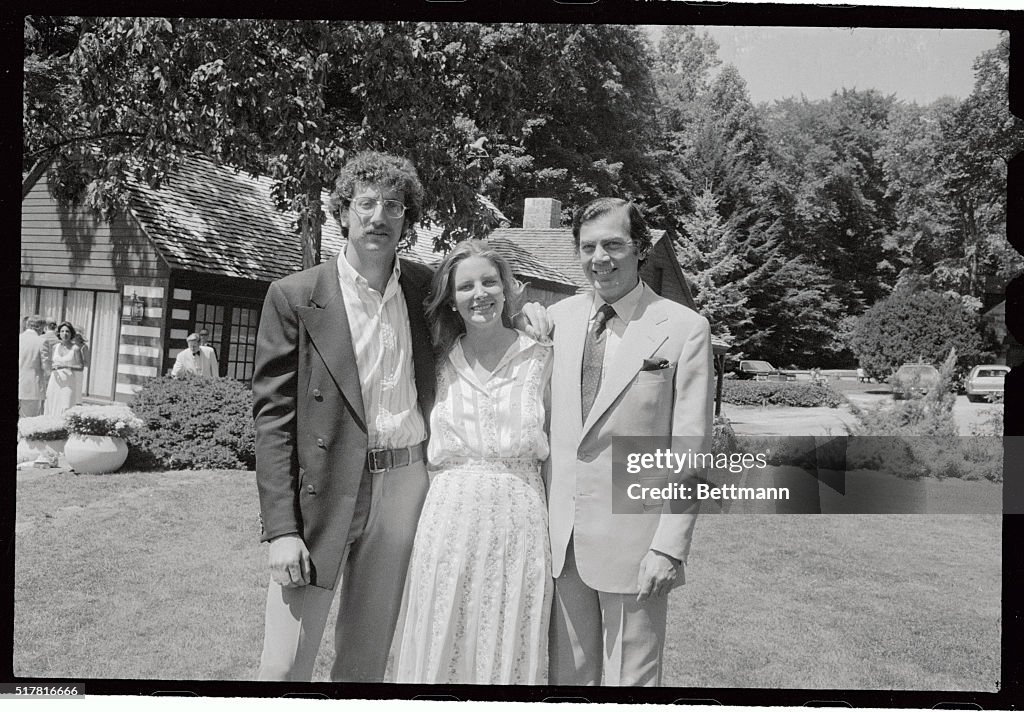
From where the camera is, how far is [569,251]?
315cm

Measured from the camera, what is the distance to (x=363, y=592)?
2.93 m

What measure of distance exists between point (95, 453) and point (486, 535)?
1.81 m

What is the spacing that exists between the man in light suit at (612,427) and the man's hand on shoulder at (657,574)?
0.04m

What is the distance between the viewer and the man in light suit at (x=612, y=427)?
9.48 feet

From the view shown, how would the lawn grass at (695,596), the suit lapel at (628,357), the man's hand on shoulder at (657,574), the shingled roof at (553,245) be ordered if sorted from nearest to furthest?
the man's hand on shoulder at (657,574) → the suit lapel at (628,357) → the shingled roof at (553,245) → the lawn grass at (695,596)

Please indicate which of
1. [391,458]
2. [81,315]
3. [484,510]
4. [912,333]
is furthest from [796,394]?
[81,315]

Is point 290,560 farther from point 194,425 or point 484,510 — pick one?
point 194,425

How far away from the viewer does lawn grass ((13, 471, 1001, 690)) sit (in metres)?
3.51

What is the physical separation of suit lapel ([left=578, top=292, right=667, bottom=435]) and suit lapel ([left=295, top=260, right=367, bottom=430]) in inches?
30.0

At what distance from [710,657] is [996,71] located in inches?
104

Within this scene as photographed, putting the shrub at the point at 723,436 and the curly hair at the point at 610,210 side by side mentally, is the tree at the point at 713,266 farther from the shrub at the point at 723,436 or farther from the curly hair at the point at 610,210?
the curly hair at the point at 610,210

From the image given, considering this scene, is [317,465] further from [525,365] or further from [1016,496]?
[1016,496]

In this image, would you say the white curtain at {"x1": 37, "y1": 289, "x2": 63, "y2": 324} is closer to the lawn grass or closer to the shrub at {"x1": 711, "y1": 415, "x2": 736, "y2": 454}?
the lawn grass

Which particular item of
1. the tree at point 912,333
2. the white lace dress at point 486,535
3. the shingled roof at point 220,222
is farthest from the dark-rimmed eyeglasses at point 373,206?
the tree at point 912,333
